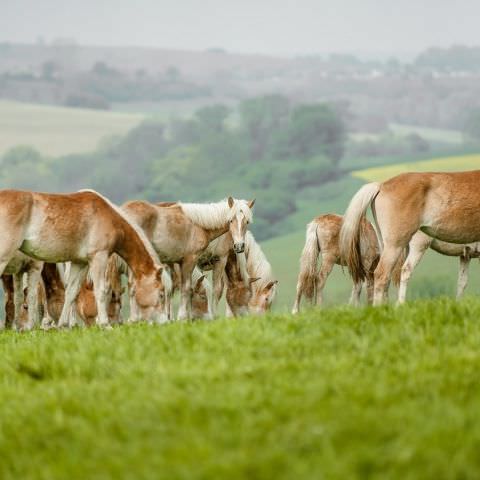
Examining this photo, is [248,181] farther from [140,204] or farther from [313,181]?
[140,204]

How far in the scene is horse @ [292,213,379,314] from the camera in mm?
21703

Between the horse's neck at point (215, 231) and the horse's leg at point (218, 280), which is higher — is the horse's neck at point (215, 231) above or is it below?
above

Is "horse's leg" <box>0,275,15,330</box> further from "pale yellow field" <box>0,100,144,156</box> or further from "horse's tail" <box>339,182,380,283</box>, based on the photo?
"pale yellow field" <box>0,100,144,156</box>

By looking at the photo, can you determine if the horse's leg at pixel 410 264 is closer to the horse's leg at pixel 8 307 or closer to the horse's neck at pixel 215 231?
the horse's neck at pixel 215 231

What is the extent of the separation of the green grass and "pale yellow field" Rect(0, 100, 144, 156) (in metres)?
142

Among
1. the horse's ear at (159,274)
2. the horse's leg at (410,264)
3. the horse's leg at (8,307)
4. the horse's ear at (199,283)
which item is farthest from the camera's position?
the horse's ear at (199,283)

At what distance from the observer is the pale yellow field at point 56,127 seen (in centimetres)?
15600

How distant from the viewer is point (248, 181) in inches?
5276

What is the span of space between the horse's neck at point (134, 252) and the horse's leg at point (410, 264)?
3.74m

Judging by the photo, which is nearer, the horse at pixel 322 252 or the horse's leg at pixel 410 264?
the horse's leg at pixel 410 264

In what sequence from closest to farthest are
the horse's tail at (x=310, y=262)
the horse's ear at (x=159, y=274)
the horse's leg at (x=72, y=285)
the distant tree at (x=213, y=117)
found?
1. the horse's ear at (x=159, y=274)
2. the horse's leg at (x=72, y=285)
3. the horse's tail at (x=310, y=262)
4. the distant tree at (x=213, y=117)

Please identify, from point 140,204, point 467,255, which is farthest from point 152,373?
point 467,255

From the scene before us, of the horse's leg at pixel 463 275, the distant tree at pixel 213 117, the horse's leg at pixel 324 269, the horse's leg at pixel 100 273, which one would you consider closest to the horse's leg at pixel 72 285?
the horse's leg at pixel 100 273

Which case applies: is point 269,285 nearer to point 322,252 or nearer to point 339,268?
point 322,252
